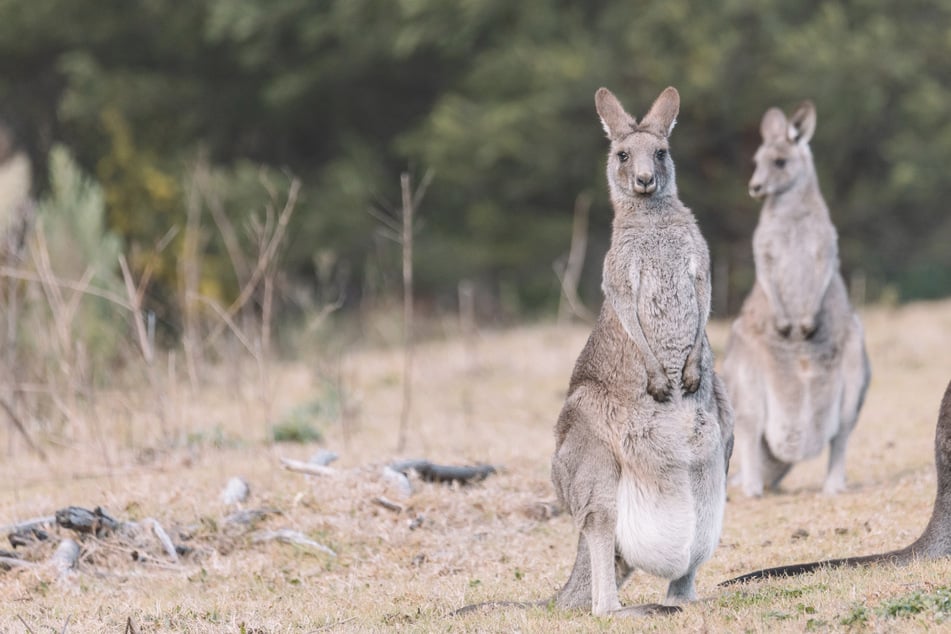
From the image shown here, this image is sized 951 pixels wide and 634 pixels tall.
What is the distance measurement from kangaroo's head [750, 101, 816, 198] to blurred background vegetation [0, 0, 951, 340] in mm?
7229

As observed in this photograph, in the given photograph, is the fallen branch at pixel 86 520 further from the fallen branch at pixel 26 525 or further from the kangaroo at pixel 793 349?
the kangaroo at pixel 793 349

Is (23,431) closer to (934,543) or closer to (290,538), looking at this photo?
(290,538)

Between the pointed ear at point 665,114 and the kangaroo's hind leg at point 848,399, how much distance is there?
9.96ft

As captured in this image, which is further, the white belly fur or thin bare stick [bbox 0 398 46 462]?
thin bare stick [bbox 0 398 46 462]

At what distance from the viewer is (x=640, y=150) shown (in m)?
5.16

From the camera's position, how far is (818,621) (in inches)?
177

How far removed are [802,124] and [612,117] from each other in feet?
12.0

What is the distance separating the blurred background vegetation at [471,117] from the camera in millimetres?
16719

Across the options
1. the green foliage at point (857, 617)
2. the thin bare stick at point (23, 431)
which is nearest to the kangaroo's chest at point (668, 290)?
the green foliage at point (857, 617)

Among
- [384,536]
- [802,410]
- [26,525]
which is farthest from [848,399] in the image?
[26,525]

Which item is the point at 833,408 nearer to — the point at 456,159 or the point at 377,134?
the point at 456,159

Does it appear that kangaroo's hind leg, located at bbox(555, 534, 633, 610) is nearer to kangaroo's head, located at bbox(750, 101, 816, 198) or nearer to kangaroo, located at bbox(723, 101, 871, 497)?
kangaroo, located at bbox(723, 101, 871, 497)

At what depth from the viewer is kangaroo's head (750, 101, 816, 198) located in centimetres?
845

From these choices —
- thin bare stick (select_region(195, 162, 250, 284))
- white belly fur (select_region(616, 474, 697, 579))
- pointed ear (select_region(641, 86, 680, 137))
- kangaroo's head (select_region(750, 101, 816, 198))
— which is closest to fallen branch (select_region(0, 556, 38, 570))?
thin bare stick (select_region(195, 162, 250, 284))
